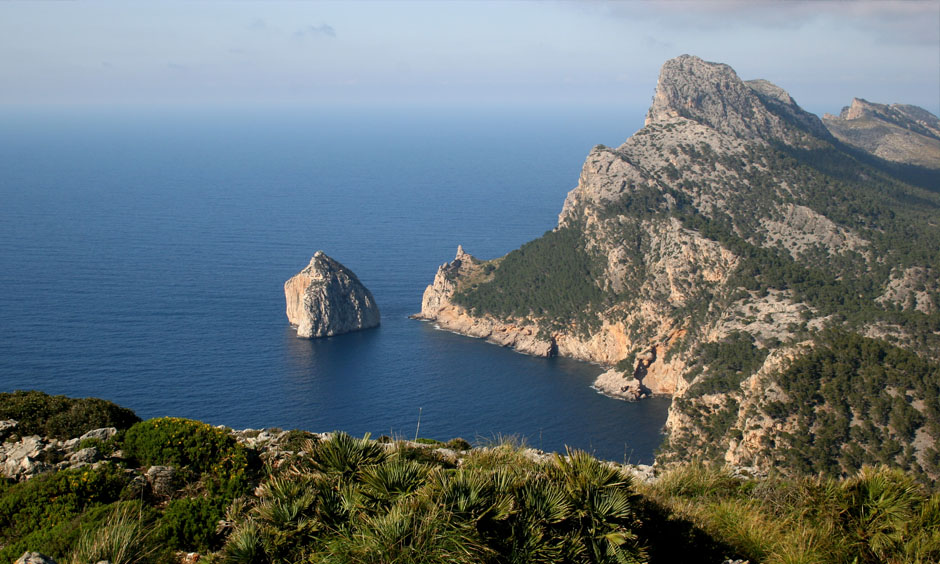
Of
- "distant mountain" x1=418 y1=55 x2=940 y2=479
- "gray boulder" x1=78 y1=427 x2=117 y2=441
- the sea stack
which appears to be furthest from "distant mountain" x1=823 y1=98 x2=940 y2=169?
"gray boulder" x1=78 y1=427 x2=117 y2=441

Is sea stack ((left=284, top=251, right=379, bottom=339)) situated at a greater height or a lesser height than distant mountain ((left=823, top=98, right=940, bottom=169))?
lesser

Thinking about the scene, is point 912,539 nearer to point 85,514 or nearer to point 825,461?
point 85,514

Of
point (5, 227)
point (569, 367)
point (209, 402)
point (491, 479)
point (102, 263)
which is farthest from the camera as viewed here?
point (5, 227)

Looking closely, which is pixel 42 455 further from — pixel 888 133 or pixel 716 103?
pixel 888 133

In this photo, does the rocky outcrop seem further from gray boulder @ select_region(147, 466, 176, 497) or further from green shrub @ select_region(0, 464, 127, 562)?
gray boulder @ select_region(147, 466, 176, 497)

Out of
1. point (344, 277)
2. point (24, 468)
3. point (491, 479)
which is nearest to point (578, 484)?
point (491, 479)

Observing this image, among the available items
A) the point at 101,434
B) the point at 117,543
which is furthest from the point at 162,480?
the point at 117,543
